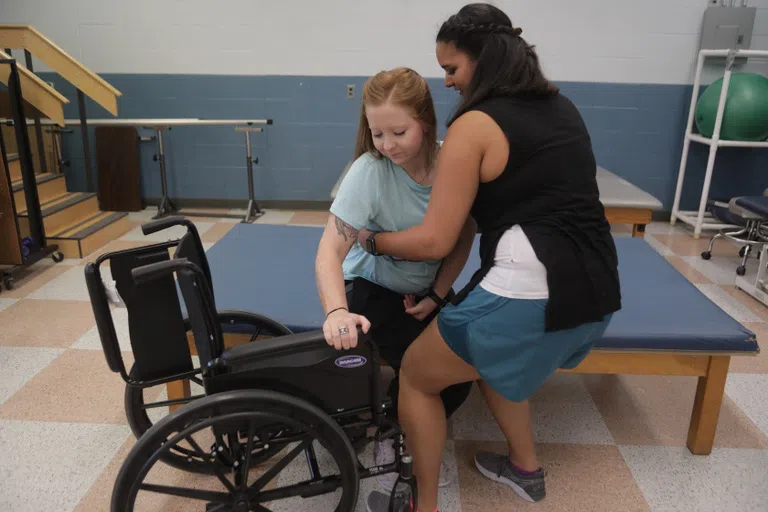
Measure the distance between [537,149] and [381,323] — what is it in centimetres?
72

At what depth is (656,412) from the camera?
7.14 feet

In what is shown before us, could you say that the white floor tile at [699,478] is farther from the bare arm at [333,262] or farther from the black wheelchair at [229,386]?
the bare arm at [333,262]

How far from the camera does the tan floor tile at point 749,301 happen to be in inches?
120

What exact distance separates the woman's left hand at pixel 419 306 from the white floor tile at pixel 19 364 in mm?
1642

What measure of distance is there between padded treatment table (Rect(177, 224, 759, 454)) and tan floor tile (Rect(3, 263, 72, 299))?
60.3 inches

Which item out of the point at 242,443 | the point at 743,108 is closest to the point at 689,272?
the point at 743,108

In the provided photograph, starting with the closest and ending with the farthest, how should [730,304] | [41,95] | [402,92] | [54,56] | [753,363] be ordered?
[402,92] → [753,363] → [730,304] → [41,95] → [54,56]

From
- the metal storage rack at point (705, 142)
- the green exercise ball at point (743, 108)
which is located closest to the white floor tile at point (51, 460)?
the metal storage rack at point (705, 142)

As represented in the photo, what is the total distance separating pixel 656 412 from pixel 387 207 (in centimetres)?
143

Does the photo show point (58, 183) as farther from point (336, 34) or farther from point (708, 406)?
point (708, 406)

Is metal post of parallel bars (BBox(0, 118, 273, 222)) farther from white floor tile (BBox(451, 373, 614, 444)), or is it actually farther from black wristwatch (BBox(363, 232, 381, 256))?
black wristwatch (BBox(363, 232, 381, 256))

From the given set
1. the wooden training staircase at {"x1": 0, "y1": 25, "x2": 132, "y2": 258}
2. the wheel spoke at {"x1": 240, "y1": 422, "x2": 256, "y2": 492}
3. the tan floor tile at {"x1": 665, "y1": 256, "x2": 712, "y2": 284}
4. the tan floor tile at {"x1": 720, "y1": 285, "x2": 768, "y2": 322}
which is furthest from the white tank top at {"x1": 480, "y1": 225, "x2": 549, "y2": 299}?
the wooden training staircase at {"x1": 0, "y1": 25, "x2": 132, "y2": 258}

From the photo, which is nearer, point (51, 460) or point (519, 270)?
point (519, 270)

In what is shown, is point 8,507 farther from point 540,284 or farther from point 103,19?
Answer: point 103,19
